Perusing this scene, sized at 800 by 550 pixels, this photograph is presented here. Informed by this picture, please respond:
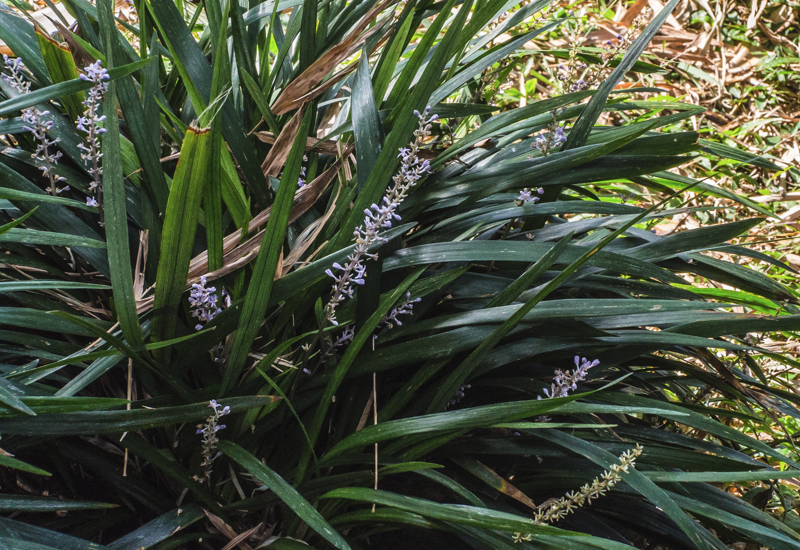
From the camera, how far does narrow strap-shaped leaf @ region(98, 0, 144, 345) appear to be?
2.16 feet

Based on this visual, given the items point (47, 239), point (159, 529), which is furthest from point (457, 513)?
point (47, 239)

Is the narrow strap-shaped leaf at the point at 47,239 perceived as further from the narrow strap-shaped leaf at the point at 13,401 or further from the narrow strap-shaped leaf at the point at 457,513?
the narrow strap-shaped leaf at the point at 457,513

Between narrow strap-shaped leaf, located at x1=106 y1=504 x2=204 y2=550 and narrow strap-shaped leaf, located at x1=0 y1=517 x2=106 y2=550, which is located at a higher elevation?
narrow strap-shaped leaf, located at x1=0 y1=517 x2=106 y2=550

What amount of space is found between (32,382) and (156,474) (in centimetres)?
24

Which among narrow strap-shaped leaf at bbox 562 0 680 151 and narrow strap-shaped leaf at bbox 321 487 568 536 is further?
narrow strap-shaped leaf at bbox 562 0 680 151

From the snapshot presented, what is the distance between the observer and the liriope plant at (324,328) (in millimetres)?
686

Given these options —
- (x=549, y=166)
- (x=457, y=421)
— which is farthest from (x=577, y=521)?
(x=549, y=166)

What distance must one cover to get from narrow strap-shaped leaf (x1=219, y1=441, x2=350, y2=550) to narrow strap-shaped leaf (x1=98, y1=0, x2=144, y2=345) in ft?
0.62

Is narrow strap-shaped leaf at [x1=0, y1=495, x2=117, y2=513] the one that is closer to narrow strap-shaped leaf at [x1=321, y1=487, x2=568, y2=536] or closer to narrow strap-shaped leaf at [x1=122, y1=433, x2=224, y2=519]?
narrow strap-shaped leaf at [x1=122, y1=433, x2=224, y2=519]

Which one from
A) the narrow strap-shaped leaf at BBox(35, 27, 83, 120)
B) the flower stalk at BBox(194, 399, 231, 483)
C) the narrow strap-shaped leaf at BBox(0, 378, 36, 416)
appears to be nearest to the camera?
the narrow strap-shaped leaf at BBox(0, 378, 36, 416)

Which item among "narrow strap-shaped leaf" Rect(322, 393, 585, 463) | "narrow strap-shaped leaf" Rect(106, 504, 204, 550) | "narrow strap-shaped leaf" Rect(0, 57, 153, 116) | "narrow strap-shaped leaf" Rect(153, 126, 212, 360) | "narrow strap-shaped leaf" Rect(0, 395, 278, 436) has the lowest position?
"narrow strap-shaped leaf" Rect(106, 504, 204, 550)

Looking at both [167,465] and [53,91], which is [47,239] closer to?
[53,91]

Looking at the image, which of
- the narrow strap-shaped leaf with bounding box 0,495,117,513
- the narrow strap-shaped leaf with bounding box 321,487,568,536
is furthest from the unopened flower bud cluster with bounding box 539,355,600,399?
the narrow strap-shaped leaf with bounding box 0,495,117,513

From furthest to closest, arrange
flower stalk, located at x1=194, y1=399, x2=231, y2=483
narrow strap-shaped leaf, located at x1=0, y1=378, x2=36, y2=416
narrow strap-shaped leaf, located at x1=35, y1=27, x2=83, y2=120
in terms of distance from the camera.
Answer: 1. narrow strap-shaped leaf, located at x1=35, y1=27, x2=83, y2=120
2. flower stalk, located at x1=194, y1=399, x2=231, y2=483
3. narrow strap-shaped leaf, located at x1=0, y1=378, x2=36, y2=416
